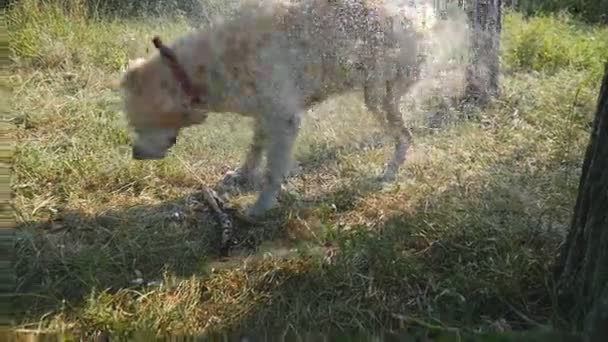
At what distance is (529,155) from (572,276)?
1.31 meters

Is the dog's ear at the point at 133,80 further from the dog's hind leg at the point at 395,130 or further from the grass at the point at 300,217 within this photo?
the dog's hind leg at the point at 395,130

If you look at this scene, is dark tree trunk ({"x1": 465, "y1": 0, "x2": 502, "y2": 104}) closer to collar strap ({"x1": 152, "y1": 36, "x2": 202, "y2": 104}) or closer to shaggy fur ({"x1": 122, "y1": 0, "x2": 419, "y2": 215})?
Answer: shaggy fur ({"x1": 122, "y1": 0, "x2": 419, "y2": 215})

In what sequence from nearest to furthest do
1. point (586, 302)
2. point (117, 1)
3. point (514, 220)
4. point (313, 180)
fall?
point (586, 302)
point (514, 220)
point (313, 180)
point (117, 1)

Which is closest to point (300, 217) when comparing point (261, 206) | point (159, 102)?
point (261, 206)

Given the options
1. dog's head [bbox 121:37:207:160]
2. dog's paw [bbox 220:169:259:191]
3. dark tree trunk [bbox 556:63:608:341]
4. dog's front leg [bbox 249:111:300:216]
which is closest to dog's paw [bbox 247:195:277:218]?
dog's front leg [bbox 249:111:300:216]

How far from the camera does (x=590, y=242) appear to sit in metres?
2.17

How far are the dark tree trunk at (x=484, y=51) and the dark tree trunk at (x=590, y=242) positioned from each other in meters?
1.72

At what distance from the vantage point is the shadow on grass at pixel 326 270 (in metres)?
2.36

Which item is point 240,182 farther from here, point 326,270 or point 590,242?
point 590,242

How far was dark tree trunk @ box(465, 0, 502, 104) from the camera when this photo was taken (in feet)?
12.7

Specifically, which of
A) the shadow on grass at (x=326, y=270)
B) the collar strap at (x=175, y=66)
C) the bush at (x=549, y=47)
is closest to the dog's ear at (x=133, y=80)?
the collar strap at (x=175, y=66)

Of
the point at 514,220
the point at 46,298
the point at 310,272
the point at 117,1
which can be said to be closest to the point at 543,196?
the point at 514,220

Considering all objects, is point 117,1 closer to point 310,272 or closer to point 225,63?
point 225,63

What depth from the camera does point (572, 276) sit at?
2.27 meters
